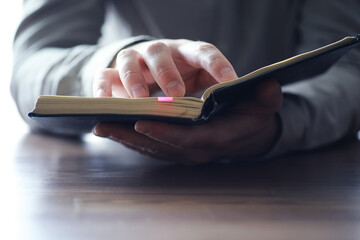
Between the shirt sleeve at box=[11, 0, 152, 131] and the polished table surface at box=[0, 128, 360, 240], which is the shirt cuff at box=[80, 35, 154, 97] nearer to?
the shirt sleeve at box=[11, 0, 152, 131]

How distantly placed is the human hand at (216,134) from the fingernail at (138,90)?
0.04 metres

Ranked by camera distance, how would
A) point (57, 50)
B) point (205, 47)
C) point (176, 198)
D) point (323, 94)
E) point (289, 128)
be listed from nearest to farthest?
point (176, 198) → point (205, 47) → point (289, 128) → point (323, 94) → point (57, 50)

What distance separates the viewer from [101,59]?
2.21 ft

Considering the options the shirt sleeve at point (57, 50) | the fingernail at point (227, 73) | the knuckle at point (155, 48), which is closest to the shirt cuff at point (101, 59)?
the shirt sleeve at point (57, 50)

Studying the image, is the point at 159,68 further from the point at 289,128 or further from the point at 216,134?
the point at 289,128

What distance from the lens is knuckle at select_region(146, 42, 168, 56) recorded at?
53 centimetres

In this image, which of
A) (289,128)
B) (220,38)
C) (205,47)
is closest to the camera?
(205,47)

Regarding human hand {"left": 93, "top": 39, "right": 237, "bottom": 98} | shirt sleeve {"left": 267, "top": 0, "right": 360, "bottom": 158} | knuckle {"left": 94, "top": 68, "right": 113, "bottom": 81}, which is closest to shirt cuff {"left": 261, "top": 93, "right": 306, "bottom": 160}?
shirt sleeve {"left": 267, "top": 0, "right": 360, "bottom": 158}

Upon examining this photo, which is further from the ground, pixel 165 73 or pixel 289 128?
pixel 165 73

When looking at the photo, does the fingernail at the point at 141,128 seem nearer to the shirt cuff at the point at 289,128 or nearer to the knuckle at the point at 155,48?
the knuckle at the point at 155,48

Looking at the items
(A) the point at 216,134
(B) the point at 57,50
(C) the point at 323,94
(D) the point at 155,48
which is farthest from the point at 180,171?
(B) the point at 57,50

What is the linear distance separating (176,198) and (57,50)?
0.61 meters

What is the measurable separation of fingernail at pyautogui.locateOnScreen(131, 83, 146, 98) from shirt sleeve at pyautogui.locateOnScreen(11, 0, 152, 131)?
0.56ft

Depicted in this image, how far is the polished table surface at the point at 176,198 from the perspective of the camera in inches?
12.7
